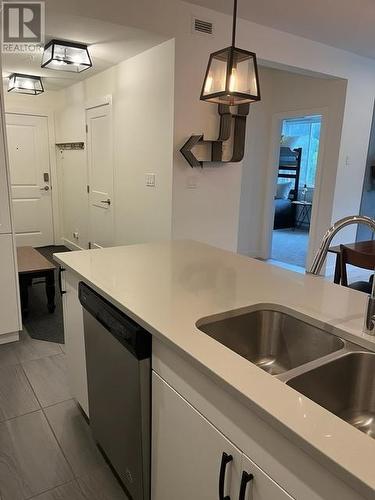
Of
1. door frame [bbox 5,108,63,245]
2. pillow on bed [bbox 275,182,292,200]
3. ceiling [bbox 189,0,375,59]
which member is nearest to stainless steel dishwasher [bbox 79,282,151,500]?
ceiling [bbox 189,0,375,59]

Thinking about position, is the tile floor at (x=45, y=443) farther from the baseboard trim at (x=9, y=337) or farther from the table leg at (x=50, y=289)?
the table leg at (x=50, y=289)

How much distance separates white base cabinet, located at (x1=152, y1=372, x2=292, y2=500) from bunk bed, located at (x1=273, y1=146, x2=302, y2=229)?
7.92 meters

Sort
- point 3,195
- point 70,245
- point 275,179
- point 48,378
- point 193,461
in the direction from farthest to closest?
1. point 70,245
2. point 275,179
3. point 3,195
4. point 48,378
5. point 193,461

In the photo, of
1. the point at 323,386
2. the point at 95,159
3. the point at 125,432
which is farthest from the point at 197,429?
the point at 95,159

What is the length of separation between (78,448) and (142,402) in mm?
865

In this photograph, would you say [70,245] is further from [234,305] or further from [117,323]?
[234,305]

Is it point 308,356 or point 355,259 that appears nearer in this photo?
point 308,356

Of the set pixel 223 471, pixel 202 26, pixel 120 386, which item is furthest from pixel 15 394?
pixel 202 26

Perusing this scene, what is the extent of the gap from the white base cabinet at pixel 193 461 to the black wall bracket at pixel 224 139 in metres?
2.45

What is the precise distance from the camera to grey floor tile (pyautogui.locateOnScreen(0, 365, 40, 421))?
220 centimetres

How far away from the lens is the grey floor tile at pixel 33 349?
9.23ft

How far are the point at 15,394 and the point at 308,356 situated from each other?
1899 mm

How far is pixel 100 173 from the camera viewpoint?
4.75 metres

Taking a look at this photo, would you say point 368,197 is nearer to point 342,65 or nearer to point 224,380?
point 342,65
